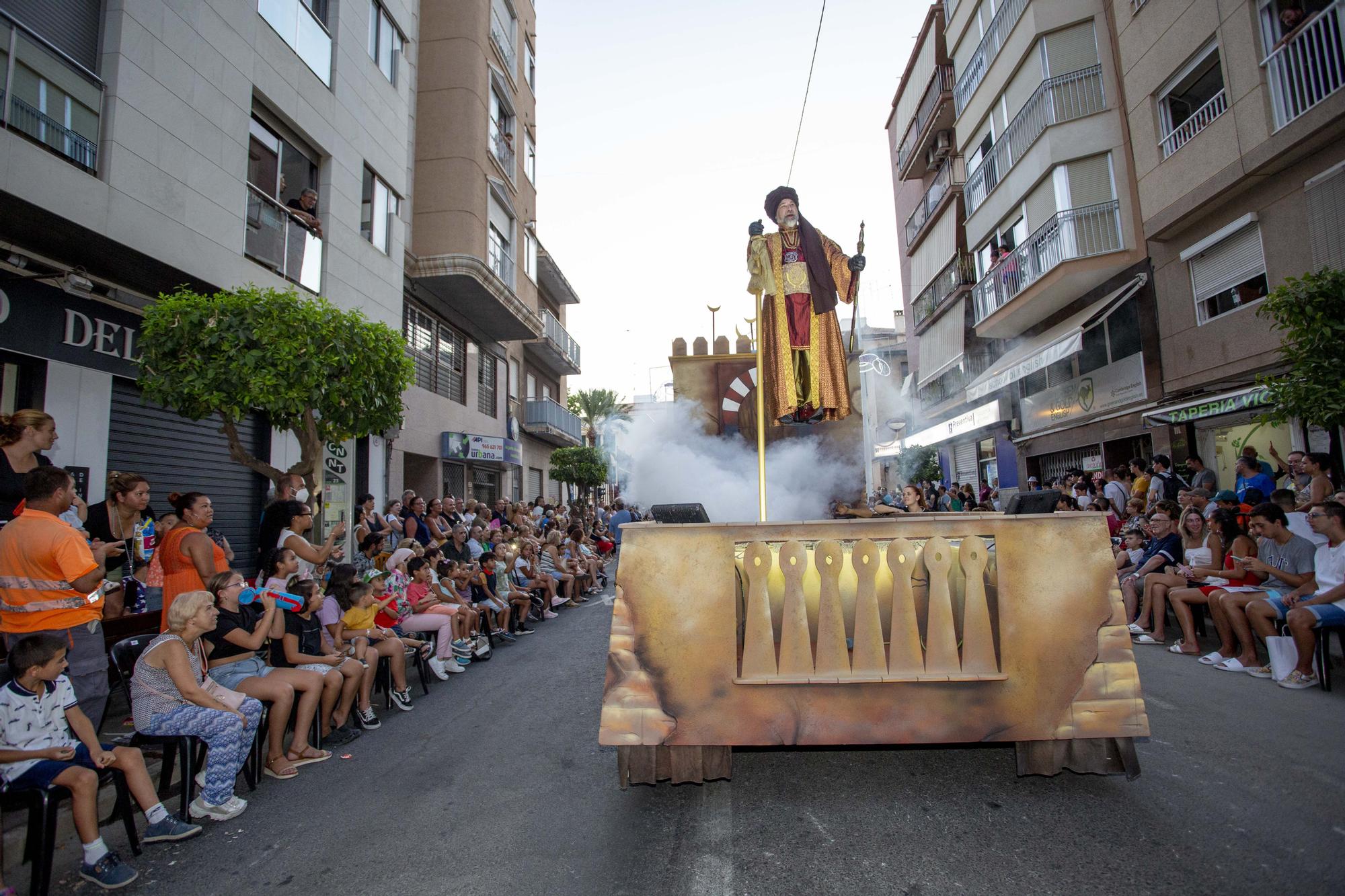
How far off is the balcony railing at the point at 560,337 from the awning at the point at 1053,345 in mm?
13211

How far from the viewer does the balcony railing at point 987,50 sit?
16.5m

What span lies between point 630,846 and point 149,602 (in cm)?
547

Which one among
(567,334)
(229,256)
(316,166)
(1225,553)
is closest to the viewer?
(1225,553)

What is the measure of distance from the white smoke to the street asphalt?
802cm

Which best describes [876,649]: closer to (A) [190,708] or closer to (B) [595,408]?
(A) [190,708]

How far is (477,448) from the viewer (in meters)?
17.7

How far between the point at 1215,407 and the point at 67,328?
14.4m

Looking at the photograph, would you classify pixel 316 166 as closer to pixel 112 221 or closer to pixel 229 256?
pixel 229 256

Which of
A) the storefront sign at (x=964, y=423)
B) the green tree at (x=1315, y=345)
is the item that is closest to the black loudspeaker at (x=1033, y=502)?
the green tree at (x=1315, y=345)

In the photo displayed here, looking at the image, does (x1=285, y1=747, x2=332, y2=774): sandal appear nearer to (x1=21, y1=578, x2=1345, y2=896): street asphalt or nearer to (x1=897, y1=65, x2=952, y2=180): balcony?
(x1=21, y1=578, x2=1345, y2=896): street asphalt

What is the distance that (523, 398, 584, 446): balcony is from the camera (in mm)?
24375

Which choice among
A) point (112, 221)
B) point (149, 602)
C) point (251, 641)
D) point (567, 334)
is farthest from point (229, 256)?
point (567, 334)

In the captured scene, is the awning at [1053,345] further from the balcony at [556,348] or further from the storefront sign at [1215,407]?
the balcony at [556,348]

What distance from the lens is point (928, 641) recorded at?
308 cm
